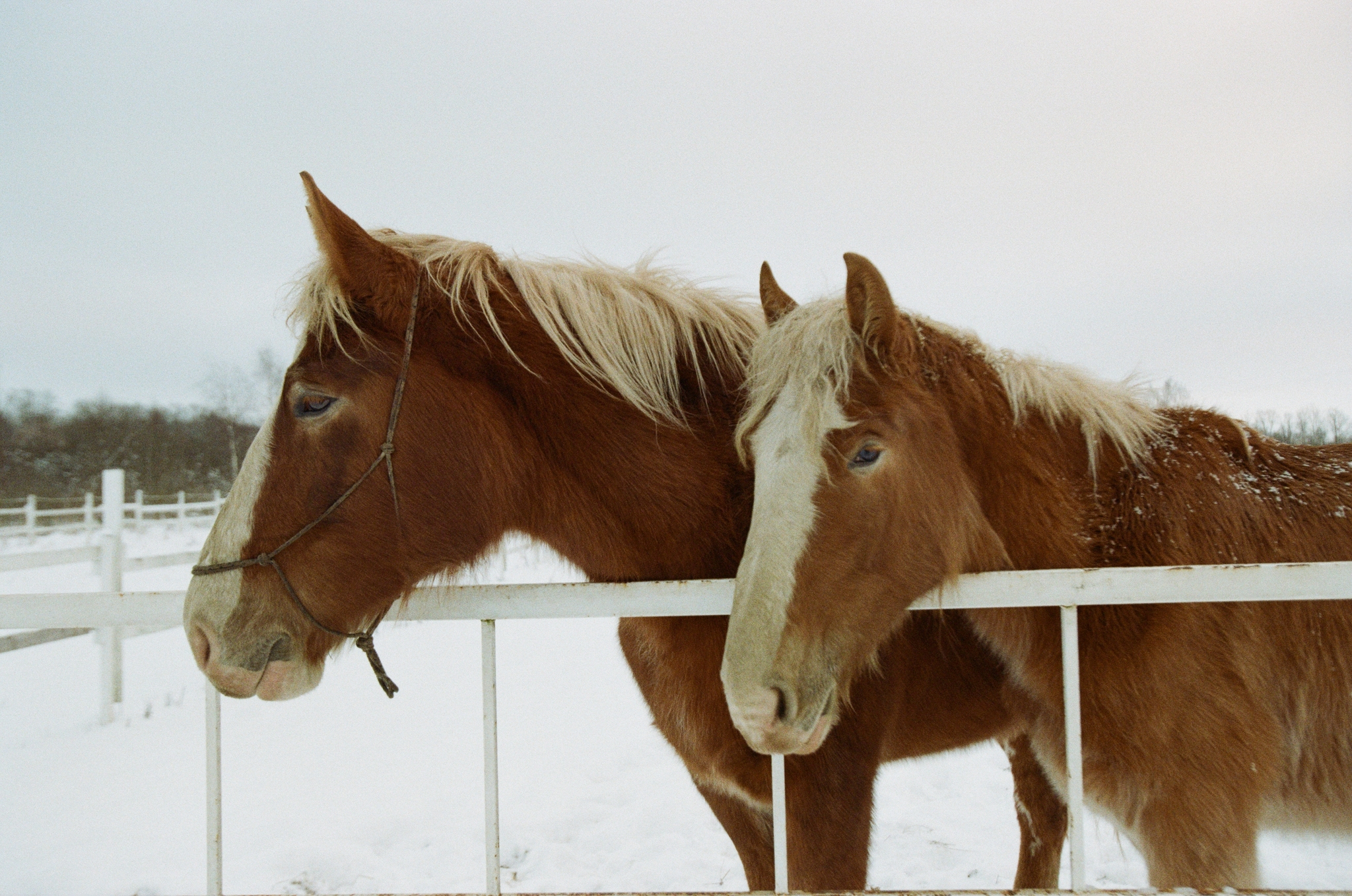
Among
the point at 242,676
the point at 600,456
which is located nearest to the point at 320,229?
the point at 600,456

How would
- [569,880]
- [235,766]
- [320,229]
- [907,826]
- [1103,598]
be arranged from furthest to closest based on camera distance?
[235,766], [907,826], [569,880], [320,229], [1103,598]

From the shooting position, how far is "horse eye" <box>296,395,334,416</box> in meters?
1.98

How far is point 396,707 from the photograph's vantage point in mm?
5891

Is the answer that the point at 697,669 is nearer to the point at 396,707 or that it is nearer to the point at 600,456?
the point at 600,456

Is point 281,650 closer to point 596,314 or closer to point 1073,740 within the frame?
point 596,314

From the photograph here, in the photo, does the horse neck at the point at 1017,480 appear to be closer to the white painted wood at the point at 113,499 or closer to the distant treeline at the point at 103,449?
the white painted wood at the point at 113,499

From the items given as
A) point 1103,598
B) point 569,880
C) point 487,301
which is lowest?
point 569,880

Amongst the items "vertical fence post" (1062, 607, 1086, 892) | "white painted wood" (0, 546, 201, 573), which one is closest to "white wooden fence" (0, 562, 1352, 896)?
"vertical fence post" (1062, 607, 1086, 892)

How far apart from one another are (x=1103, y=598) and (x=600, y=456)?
1.30 meters

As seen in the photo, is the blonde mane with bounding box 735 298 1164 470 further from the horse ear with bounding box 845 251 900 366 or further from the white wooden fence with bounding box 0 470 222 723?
the white wooden fence with bounding box 0 470 222 723

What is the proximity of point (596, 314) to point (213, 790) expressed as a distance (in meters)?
1.53

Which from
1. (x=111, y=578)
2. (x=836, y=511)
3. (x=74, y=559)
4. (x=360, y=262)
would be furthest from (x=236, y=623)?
(x=74, y=559)

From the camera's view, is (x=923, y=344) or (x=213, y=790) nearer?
(x=213, y=790)

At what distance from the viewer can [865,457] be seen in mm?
1772
